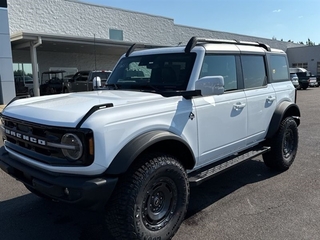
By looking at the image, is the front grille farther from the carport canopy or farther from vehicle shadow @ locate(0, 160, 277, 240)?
the carport canopy

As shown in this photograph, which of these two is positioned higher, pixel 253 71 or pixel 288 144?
pixel 253 71

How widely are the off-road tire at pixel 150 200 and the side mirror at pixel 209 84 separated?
0.81 m

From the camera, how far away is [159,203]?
301 centimetres

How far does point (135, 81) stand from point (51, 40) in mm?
14809

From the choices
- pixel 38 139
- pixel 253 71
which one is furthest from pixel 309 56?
pixel 38 139

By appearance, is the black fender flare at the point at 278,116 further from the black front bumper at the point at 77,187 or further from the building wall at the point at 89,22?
the building wall at the point at 89,22

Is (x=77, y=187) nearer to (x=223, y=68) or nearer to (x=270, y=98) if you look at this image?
(x=223, y=68)

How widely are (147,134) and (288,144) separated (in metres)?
3.46

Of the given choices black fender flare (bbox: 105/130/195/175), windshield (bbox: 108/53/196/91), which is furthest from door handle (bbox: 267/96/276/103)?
black fender flare (bbox: 105/130/195/175)

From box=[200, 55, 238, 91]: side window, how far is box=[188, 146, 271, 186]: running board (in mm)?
959

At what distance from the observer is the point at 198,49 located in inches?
145

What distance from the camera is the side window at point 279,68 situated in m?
5.01

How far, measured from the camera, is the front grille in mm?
2549

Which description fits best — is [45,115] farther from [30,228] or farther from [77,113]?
[30,228]
